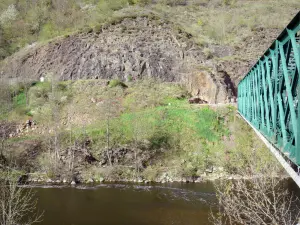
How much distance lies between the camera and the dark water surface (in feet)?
52.6

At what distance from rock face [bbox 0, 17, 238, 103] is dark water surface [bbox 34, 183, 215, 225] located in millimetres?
20388

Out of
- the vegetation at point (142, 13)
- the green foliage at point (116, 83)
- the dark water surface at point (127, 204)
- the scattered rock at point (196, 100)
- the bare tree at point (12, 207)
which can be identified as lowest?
the dark water surface at point (127, 204)

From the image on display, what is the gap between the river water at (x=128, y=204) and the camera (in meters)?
16.0

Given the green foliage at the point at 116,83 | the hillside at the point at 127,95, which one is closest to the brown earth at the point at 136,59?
the hillside at the point at 127,95

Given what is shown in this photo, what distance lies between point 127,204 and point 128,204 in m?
0.06

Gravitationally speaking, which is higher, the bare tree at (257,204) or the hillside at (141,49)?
the hillside at (141,49)

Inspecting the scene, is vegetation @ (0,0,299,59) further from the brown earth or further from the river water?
the river water

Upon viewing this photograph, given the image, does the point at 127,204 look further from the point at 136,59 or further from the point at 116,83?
the point at 136,59

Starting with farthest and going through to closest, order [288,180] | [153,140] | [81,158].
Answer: [153,140], [81,158], [288,180]

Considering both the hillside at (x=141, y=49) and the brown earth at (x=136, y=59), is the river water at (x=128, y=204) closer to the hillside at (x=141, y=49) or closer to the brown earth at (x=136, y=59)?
the hillside at (x=141, y=49)

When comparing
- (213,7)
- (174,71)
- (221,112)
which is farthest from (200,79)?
(213,7)

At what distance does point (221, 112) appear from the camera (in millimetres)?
33062

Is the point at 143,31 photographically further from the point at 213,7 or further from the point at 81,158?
the point at 213,7

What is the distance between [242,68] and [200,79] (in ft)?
30.3
